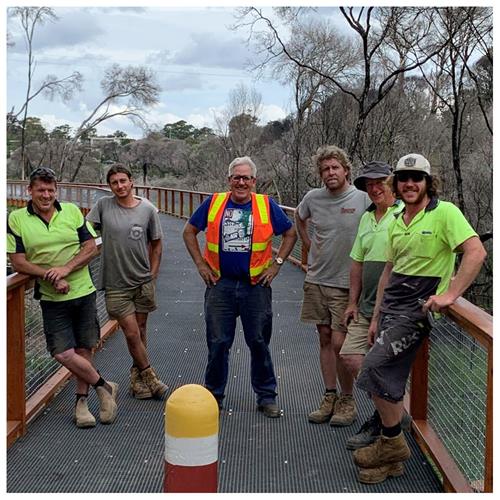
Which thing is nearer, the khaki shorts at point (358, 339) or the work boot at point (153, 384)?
the khaki shorts at point (358, 339)

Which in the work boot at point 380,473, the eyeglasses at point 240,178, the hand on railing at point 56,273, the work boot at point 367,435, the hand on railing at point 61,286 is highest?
the eyeglasses at point 240,178

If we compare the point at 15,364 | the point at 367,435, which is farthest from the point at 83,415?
the point at 367,435

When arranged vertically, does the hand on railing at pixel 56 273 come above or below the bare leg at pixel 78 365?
above

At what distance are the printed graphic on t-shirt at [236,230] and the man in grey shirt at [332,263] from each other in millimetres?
388

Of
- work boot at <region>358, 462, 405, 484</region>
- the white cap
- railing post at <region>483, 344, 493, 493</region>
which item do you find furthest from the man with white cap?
railing post at <region>483, 344, 493, 493</region>

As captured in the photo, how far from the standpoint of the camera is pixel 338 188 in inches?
185

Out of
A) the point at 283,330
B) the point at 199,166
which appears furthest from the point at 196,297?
the point at 199,166

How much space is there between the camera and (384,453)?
12.9 feet

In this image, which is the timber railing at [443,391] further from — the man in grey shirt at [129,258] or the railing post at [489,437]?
the man in grey shirt at [129,258]

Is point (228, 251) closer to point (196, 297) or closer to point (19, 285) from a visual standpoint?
point (19, 285)

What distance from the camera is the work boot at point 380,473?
3.94 meters

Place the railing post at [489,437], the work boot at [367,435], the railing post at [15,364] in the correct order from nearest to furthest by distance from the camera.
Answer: the railing post at [489,437]
the work boot at [367,435]
the railing post at [15,364]

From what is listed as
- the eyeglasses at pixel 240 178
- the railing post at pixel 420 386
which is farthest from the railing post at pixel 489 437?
the eyeglasses at pixel 240 178

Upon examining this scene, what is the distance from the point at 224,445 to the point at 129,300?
1.31 meters
